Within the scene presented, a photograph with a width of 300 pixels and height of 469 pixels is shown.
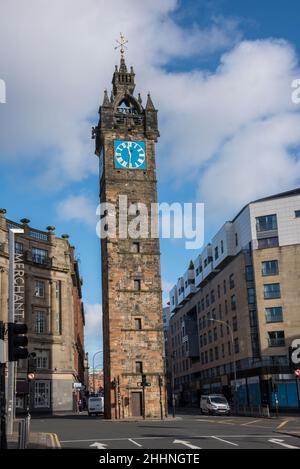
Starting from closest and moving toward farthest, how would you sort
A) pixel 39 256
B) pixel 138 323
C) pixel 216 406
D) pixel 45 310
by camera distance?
pixel 216 406 < pixel 138 323 < pixel 45 310 < pixel 39 256

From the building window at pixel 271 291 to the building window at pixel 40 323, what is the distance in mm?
27945

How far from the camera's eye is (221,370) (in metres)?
86.9

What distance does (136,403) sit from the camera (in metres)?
53.7

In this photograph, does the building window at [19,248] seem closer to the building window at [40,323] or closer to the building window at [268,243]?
the building window at [40,323]

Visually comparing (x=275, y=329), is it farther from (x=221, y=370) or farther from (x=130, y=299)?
(x=130, y=299)

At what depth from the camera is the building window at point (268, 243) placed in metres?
74.0

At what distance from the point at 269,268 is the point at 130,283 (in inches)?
966

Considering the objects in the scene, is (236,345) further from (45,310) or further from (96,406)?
(45,310)

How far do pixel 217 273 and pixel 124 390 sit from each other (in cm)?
4048

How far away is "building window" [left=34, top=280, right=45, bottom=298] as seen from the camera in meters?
68.9

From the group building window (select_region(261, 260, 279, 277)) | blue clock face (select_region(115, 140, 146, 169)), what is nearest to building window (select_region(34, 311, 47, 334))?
blue clock face (select_region(115, 140, 146, 169))

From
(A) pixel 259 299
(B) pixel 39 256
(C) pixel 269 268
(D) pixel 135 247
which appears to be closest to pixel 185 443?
(D) pixel 135 247

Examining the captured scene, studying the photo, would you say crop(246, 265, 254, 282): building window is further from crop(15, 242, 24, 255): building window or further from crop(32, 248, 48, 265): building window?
crop(15, 242, 24, 255): building window
